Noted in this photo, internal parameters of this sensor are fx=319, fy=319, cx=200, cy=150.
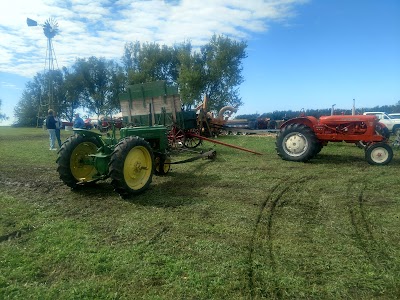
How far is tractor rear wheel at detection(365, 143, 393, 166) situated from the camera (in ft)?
26.8

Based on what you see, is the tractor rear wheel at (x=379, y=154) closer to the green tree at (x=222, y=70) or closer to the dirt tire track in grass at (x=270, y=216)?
the dirt tire track in grass at (x=270, y=216)

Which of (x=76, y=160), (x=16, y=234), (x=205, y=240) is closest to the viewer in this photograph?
(x=205, y=240)

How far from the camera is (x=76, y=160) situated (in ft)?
19.7

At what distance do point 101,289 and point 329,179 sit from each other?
5359mm

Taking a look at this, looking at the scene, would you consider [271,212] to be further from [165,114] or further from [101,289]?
[165,114]

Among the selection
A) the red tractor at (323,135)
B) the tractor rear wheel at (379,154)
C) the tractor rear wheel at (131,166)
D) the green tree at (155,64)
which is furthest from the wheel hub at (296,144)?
the green tree at (155,64)

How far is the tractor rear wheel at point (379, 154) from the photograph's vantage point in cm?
816

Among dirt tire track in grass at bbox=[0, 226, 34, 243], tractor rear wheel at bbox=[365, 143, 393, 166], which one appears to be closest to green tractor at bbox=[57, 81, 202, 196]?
dirt tire track in grass at bbox=[0, 226, 34, 243]

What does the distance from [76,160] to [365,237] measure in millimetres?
4905

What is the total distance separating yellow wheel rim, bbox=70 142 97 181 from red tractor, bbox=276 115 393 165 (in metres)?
5.47

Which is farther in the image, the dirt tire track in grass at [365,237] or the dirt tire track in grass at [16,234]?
the dirt tire track in grass at [16,234]

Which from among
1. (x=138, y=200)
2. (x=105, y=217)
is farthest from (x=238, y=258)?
(x=138, y=200)

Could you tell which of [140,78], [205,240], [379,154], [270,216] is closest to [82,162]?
[205,240]

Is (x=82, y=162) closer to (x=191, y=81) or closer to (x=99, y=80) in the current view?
(x=191, y=81)
